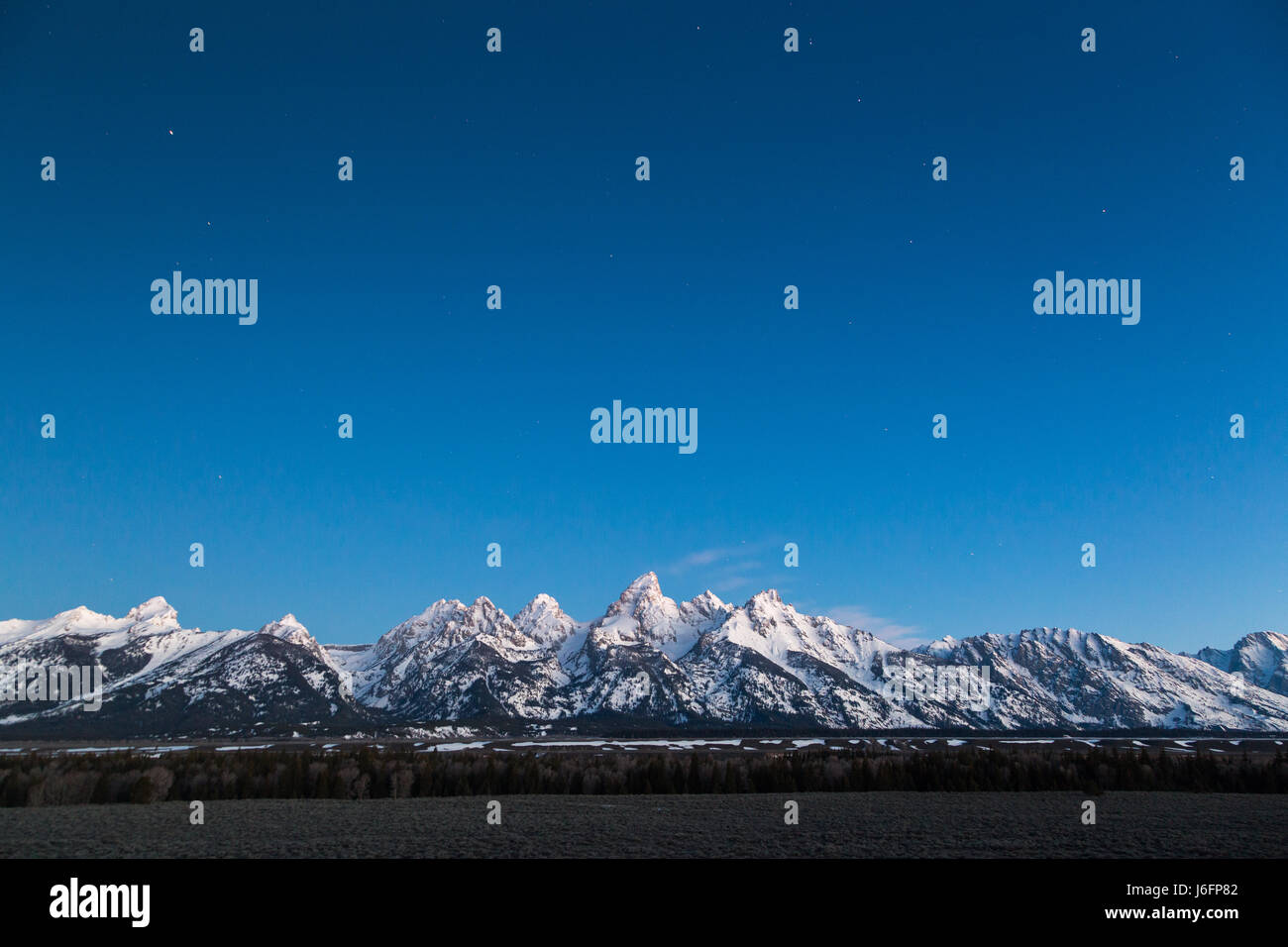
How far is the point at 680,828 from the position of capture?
28922 millimetres

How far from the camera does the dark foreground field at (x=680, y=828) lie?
2345 cm

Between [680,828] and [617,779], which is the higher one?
[680,828]

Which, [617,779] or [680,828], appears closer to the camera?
[680,828]

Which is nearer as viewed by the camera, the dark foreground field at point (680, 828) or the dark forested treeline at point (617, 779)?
the dark foreground field at point (680, 828)

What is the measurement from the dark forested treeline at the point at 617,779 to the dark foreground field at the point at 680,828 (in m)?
4.43

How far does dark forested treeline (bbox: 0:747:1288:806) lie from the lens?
151 ft

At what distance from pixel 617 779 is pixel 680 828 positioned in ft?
69.3

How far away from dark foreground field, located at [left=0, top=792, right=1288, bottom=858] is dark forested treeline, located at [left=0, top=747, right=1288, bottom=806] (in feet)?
14.5

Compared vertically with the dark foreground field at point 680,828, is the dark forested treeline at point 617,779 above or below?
below
